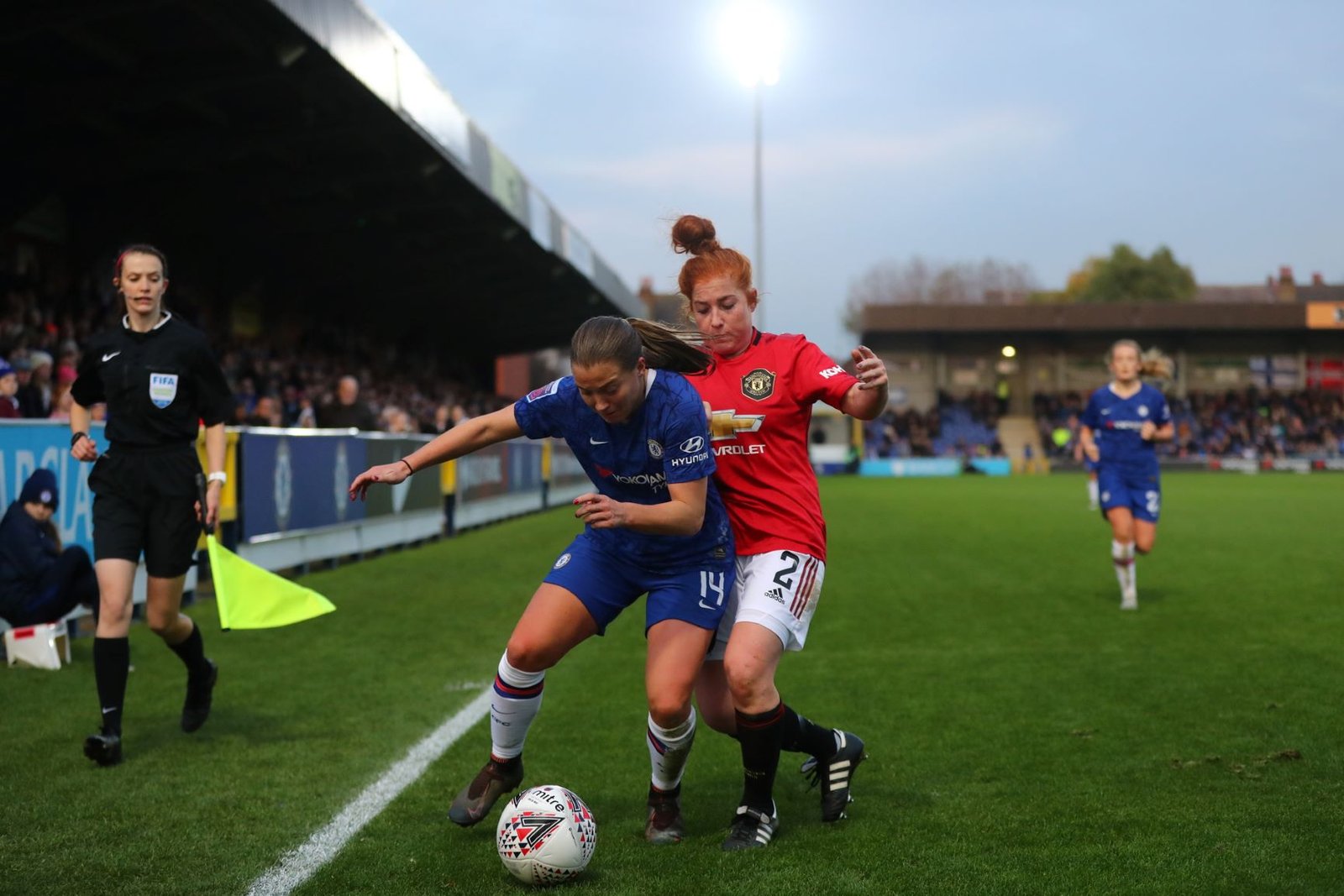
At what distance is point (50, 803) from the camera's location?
15.5 feet

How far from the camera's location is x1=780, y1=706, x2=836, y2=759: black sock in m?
4.64

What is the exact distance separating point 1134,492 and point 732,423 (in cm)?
718

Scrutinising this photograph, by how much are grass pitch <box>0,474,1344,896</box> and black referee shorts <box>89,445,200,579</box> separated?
0.87 meters

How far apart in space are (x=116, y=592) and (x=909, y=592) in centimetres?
769

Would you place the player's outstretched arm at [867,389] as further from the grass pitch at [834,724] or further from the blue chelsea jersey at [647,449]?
the grass pitch at [834,724]

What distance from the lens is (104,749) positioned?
5.30m

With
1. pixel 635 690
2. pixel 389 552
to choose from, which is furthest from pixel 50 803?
pixel 389 552

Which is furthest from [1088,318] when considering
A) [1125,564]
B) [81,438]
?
[81,438]

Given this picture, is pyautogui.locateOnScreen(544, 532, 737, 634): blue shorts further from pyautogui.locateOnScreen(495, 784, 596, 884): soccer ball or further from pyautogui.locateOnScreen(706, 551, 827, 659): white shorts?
pyautogui.locateOnScreen(495, 784, 596, 884): soccer ball

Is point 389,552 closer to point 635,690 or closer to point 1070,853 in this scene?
point 635,690

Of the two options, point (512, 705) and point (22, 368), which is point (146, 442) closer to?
point (512, 705)

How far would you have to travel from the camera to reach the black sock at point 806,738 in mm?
4637

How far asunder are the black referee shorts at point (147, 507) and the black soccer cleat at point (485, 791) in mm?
2023

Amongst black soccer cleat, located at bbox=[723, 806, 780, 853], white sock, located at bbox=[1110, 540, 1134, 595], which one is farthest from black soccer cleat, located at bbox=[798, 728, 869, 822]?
white sock, located at bbox=[1110, 540, 1134, 595]
